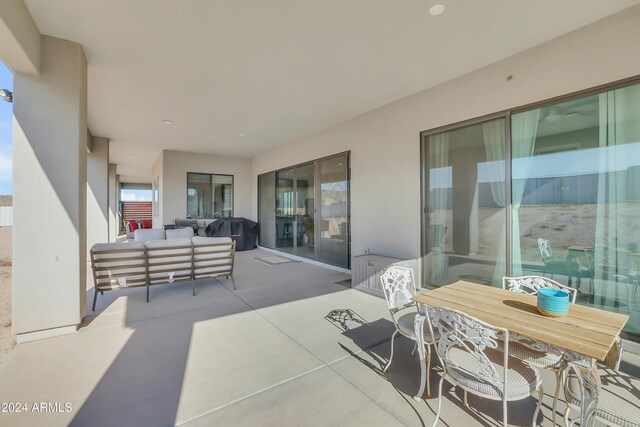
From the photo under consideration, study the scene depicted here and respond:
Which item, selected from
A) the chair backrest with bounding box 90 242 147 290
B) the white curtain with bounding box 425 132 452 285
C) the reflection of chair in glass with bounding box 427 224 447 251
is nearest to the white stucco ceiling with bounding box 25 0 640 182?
the white curtain with bounding box 425 132 452 285

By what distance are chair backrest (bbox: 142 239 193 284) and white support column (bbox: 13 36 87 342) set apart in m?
0.98

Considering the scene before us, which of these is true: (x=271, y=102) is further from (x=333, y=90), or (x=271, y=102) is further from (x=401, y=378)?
(x=401, y=378)

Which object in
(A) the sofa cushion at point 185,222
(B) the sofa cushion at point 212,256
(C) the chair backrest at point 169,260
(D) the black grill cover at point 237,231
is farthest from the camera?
(D) the black grill cover at point 237,231

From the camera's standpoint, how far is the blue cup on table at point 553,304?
1.62 metres

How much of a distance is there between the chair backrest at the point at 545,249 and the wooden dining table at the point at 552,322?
4.37 ft

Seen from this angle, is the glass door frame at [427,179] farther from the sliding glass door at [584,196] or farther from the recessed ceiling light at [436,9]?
the recessed ceiling light at [436,9]

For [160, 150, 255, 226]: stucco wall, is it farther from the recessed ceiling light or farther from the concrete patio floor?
the recessed ceiling light

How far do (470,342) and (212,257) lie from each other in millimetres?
3826

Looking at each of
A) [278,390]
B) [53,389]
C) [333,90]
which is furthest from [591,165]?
[53,389]

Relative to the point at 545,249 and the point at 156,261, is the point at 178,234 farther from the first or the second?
the point at 545,249

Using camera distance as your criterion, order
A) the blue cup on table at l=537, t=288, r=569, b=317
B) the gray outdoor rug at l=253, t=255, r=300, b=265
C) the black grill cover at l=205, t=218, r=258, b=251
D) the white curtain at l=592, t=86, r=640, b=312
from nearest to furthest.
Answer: the blue cup on table at l=537, t=288, r=569, b=317, the white curtain at l=592, t=86, r=640, b=312, the gray outdoor rug at l=253, t=255, r=300, b=265, the black grill cover at l=205, t=218, r=258, b=251

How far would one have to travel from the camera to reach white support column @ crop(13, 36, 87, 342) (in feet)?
8.78

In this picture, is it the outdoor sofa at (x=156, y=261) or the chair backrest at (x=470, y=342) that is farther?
the outdoor sofa at (x=156, y=261)

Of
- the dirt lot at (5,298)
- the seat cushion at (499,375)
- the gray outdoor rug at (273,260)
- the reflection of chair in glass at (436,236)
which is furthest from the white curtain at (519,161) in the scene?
the dirt lot at (5,298)
